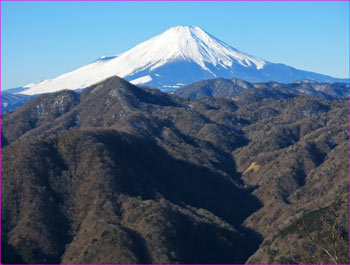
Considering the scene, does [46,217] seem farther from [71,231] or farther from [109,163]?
[109,163]

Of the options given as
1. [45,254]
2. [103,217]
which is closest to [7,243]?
[45,254]

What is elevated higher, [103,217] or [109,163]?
[109,163]

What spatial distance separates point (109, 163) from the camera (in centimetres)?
10750

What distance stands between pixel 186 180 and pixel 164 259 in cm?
4494

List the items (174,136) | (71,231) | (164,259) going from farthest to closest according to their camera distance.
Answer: (174,136)
(71,231)
(164,259)

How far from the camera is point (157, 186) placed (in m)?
113

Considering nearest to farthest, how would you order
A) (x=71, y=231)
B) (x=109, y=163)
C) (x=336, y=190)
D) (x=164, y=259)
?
(x=164, y=259)
(x=71, y=231)
(x=109, y=163)
(x=336, y=190)

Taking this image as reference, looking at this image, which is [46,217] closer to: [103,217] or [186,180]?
[103,217]

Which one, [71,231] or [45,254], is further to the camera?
[71,231]

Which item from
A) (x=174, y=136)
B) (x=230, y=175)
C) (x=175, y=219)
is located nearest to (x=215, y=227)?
(x=175, y=219)

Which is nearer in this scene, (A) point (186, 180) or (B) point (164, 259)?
(B) point (164, 259)

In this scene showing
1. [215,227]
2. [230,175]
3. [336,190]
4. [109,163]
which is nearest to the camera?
[215,227]

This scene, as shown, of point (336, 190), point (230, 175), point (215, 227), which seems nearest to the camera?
point (215, 227)

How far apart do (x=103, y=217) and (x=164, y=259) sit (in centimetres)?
1698
